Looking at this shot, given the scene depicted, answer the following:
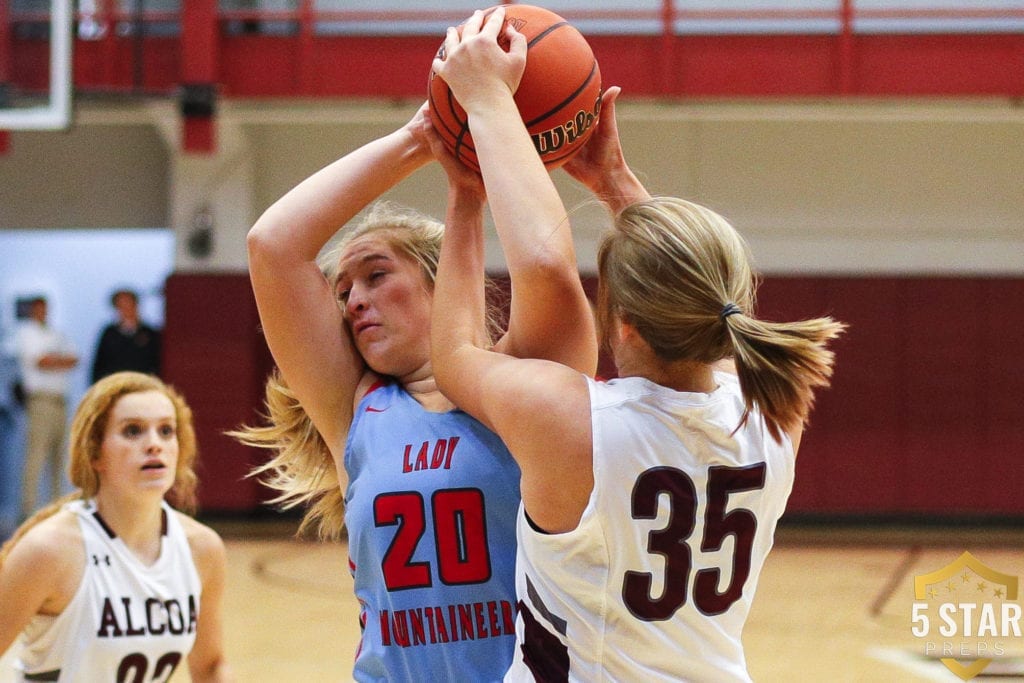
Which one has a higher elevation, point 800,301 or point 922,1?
point 922,1

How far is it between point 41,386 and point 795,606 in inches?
221

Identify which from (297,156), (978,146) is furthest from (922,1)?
(297,156)

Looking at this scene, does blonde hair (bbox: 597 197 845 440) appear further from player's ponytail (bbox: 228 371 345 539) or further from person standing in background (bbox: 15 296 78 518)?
person standing in background (bbox: 15 296 78 518)

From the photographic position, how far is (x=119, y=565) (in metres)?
2.73

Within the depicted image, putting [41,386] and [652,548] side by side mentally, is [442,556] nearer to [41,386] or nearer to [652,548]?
[652,548]

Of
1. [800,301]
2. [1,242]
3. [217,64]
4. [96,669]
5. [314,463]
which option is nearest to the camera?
[314,463]

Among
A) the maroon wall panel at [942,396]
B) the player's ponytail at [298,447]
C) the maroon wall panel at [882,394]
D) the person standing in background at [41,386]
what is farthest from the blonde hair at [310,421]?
the maroon wall panel at [942,396]

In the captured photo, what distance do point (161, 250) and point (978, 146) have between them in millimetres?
6916

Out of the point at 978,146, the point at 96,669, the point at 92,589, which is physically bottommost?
the point at 96,669

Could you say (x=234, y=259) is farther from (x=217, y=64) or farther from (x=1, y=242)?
(x=1, y=242)

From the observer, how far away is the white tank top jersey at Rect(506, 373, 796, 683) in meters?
1.39

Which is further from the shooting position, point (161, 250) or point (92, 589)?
point (161, 250)

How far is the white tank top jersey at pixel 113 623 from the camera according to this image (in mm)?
2635

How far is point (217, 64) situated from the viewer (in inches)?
324
